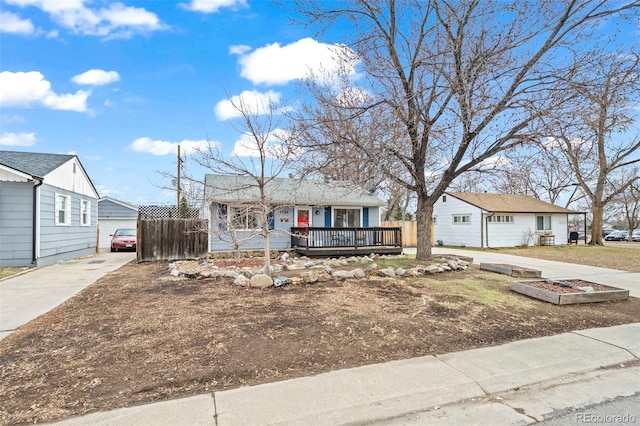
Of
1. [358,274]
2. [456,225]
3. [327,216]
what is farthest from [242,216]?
[456,225]

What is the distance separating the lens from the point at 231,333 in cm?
414

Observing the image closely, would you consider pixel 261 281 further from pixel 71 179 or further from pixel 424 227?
pixel 71 179

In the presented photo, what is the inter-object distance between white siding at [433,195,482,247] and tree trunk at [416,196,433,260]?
37.0 ft

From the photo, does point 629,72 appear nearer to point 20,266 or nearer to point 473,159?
point 473,159

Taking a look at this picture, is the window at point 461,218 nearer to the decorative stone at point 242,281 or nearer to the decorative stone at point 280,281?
the decorative stone at point 280,281

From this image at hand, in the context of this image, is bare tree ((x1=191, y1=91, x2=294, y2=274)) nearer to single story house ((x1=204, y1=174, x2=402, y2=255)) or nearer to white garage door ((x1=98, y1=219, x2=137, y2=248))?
single story house ((x1=204, y1=174, x2=402, y2=255))

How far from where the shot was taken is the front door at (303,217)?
14.4 meters

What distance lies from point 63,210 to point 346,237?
10.7 meters

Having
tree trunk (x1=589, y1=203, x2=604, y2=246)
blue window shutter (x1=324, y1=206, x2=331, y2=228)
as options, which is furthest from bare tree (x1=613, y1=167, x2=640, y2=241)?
blue window shutter (x1=324, y1=206, x2=331, y2=228)

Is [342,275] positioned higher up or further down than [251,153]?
further down

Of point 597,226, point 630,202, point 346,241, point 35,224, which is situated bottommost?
point 346,241

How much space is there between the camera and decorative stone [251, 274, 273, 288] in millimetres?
6684

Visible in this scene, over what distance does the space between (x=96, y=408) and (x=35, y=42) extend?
1196 centimetres

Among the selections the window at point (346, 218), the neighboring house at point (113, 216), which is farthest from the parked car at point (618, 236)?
the neighboring house at point (113, 216)
